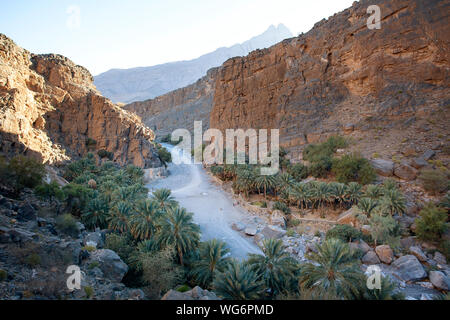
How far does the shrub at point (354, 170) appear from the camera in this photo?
2810cm

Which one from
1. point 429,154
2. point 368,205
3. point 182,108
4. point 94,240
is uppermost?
point 182,108

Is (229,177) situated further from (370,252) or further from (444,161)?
(444,161)

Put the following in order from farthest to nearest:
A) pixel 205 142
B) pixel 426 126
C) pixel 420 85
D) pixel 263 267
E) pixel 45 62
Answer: pixel 205 142, pixel 45 62, pixel 420 85, pixel 426 126, pixel 263 267

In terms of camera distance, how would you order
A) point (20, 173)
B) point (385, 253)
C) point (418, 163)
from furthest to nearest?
1. point (418, 163)
2. point (385, 253)
3. point (20, 173)

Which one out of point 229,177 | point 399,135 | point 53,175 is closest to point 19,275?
point 53,175

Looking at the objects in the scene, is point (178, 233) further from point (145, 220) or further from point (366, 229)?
point (366, 229)

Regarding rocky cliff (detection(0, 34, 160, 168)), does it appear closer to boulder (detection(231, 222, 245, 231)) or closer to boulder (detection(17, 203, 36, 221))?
boulder (detection(17, 203, 36, 221))

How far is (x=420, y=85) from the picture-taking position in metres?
32.1

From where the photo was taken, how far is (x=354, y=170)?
98.1 feet

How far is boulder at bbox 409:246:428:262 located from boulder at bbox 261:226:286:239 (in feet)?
32.7

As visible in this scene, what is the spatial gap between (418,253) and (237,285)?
52.0ft

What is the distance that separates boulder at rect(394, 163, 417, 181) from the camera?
26.1 m

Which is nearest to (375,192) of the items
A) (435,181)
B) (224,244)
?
(435,181)

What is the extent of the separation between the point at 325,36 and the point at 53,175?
45857mm
